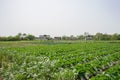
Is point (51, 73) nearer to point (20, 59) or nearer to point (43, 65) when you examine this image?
point (43, 65)

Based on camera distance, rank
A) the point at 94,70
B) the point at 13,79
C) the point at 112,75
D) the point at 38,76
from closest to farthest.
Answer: the point at 38,76 < the point at 13,79 < the point at 112,75 < the point at 94,70

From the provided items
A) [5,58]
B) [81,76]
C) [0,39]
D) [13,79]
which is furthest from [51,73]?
[0,39]

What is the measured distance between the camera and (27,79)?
23.7 ft

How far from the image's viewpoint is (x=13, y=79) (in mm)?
7477

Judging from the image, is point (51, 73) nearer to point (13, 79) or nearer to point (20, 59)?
point (13, 79)

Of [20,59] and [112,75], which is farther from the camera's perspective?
[20,59]

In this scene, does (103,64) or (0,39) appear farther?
(0,39)

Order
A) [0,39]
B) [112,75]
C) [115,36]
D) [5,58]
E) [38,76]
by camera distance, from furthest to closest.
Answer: [115,36], [0,39], [5,58], [112,75], [38,76]

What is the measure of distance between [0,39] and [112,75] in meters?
60.4

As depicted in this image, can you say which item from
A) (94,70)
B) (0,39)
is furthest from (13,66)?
(0,39)

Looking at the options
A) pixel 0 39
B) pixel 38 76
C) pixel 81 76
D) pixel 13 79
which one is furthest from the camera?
pixel 0 39

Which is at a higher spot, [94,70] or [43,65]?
[43,65]

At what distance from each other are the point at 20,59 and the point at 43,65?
3853 millimetres

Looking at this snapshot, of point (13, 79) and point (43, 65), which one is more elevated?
point (43, 65)
